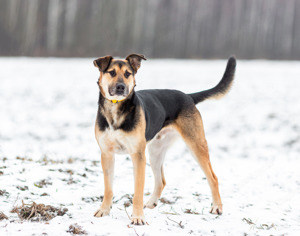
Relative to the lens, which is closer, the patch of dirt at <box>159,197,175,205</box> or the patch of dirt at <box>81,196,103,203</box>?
the patch of dirt at <box>81,196,103,203</box>

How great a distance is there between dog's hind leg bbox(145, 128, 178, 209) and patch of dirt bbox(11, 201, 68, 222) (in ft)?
4.41

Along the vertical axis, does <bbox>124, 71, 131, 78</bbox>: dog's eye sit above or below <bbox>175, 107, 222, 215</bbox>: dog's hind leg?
above

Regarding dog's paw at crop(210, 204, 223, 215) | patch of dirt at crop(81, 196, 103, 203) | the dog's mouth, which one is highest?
the dog's mouth

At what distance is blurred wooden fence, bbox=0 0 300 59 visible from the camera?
20266mm

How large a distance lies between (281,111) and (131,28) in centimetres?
1331

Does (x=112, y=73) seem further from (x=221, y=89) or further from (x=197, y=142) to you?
(x=221, y=89)

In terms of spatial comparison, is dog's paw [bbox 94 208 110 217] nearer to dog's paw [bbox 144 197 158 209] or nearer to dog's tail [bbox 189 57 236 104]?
dog's paw [bbox 144 197 158 209]

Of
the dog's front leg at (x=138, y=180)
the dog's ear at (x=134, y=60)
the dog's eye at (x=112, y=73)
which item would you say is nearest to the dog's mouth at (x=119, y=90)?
the dog's eye at (x=112, y=73)

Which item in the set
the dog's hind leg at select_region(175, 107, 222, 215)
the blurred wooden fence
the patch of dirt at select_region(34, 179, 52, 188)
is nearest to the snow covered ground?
the patch of dirt at select_region(34, 179, 52, 188)

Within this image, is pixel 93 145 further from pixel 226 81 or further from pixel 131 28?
pixel 131 28

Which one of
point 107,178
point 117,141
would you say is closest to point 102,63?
point 117,141

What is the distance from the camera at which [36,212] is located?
386cm

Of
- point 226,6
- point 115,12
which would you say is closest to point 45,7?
point 115,12

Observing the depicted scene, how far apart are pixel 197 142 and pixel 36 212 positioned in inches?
81.7
